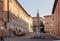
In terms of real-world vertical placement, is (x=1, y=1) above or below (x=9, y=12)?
above

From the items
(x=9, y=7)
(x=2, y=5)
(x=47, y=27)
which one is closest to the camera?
(x=2, y=5)

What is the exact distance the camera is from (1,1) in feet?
74.5

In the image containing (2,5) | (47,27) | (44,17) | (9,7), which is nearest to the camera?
(2,5)

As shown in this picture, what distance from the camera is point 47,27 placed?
54.2 meters

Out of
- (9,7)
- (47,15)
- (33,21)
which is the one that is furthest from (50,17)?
(9,7)

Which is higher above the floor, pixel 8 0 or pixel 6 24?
pixel 8 0

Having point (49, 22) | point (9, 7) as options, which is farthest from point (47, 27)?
point (9, 7)

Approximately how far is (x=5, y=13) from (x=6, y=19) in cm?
84

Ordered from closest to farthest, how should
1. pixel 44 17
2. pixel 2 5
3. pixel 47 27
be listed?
pixel 2 5, pixel 47 27, pixel 44 17

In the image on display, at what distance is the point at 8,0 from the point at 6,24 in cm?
360

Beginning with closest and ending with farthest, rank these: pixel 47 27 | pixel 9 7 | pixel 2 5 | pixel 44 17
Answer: pixel 2 5 < pixel 9 7 < pixel 47 27 < pixel 44 17

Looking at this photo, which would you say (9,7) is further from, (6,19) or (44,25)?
(44,25)

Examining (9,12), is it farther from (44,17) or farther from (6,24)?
(44,17)

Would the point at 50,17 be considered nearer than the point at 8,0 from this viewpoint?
No
